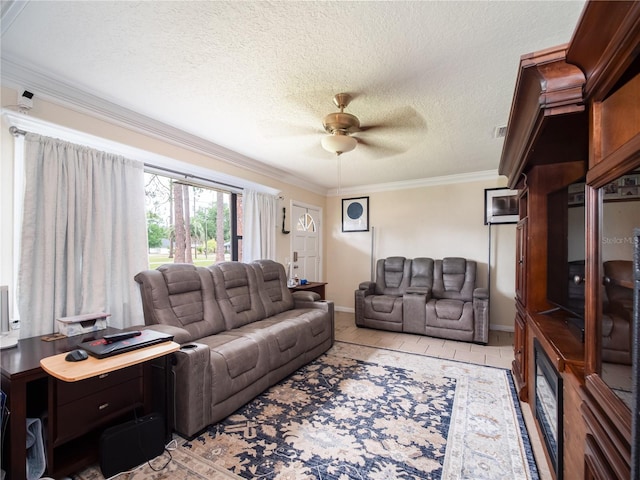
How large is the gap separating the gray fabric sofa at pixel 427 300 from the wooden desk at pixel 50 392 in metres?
3.18

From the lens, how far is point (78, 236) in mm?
2189

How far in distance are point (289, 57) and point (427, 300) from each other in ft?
11.9

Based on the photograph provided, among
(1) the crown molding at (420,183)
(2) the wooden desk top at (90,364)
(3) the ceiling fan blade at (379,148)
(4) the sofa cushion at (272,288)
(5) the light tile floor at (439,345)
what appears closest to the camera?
(2) the wooden desk top at (90,364)

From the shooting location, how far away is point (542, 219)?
211cm

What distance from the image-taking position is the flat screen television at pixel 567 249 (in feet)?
5.12

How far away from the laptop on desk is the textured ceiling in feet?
5.68

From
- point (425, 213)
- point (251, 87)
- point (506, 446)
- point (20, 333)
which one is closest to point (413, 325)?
point (425, 213)

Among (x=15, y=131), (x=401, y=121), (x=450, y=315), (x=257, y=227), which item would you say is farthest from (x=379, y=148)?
(x=15, y=131)

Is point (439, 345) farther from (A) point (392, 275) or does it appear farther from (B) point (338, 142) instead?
(B) point (338, 142)

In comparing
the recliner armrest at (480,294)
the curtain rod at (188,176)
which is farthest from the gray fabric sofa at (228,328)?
the recliner armrest at (480,294)

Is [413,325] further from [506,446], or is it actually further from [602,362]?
[602,362]

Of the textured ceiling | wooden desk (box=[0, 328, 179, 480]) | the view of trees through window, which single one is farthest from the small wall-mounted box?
the textured ceiling

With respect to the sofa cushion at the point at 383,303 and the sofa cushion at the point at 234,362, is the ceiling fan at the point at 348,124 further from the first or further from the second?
the sofa cushion at the point at 383,303

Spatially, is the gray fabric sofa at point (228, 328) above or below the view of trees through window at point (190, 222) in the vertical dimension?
below
